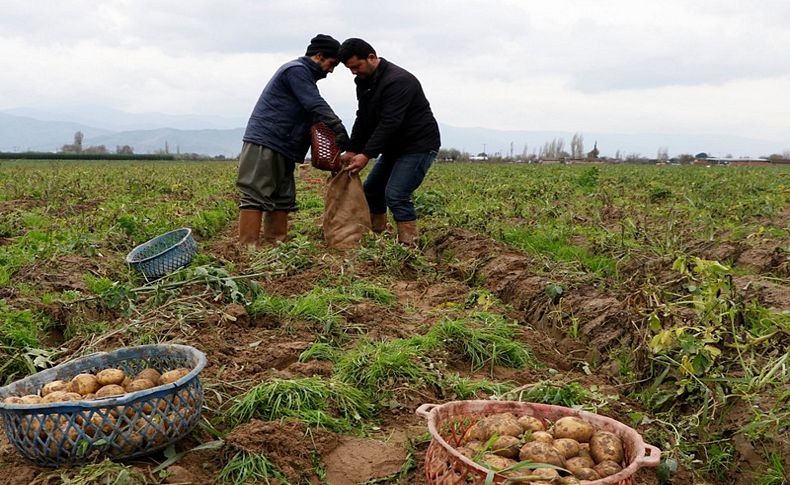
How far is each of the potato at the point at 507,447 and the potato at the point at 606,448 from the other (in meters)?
0.27

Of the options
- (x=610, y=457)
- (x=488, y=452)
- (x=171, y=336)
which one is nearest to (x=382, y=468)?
(x=488, y=452)

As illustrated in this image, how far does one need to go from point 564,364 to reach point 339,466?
1708 mm

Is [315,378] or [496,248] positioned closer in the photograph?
[315,378]

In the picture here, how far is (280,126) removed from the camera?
625 centimetres

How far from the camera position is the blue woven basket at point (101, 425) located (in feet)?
7.47

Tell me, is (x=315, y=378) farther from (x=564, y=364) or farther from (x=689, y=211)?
(x=689, y=211)

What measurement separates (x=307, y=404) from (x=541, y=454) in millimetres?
1213

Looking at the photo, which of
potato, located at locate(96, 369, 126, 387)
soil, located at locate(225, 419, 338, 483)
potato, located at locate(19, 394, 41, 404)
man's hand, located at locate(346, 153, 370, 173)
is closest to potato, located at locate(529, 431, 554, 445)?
soil, located at locate(225, 419, 338, 483)

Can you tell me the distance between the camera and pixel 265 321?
4.22 metres

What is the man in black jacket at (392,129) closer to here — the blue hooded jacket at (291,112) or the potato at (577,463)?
the blue hooded jacket at (291,112)

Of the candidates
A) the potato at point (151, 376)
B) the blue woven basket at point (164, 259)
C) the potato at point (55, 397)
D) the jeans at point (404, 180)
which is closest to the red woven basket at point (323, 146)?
the jeans at point (404, 180)

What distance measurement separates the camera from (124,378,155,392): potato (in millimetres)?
2590

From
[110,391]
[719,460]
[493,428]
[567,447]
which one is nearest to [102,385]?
[110,391]

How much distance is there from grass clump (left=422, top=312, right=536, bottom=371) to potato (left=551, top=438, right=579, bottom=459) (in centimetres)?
130
